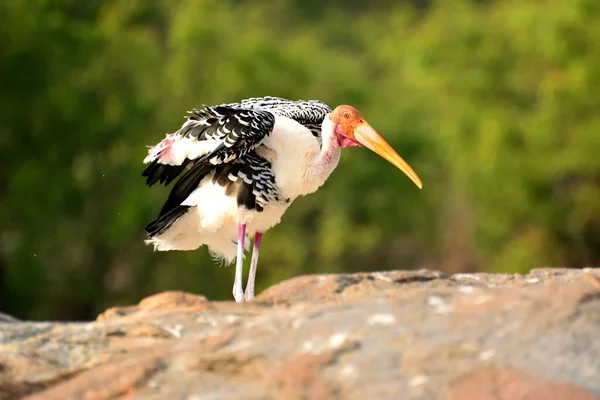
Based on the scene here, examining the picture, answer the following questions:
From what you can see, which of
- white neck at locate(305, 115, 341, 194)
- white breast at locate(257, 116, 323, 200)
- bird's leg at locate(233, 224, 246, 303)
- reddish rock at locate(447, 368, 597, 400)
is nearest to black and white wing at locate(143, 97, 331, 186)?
white breast at locate(257, 116, 323, 200)

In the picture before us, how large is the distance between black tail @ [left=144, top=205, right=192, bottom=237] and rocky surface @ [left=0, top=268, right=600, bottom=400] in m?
2.98

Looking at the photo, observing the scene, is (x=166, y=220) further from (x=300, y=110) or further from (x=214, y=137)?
(x=300, y=110)

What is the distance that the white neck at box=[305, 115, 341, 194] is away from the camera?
29.6 ft

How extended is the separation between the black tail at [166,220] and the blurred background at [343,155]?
18598 mm

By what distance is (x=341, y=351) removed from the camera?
18.0ft

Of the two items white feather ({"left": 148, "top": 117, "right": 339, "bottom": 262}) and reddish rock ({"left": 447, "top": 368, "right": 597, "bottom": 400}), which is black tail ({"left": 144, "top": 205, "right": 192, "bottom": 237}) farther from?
reddish rock ({"left": 447, "top": 368, "right": 597, "bottom": 400})

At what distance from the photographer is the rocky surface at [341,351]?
5.20 m

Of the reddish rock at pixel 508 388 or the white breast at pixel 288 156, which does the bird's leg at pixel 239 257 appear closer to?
the white breast at pixel 288 156

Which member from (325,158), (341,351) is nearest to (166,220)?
(325,158)

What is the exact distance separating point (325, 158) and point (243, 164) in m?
0.62

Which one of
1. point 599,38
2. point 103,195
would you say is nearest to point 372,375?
point 103,195

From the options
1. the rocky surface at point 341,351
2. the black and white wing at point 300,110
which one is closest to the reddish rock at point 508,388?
the rocky surface at point 341,351

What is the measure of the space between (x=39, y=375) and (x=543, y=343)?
2295 millimetres

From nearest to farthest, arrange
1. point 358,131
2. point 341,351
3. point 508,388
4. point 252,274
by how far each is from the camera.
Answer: point 508,388
point 341,351
point 358,131
point 252,274
